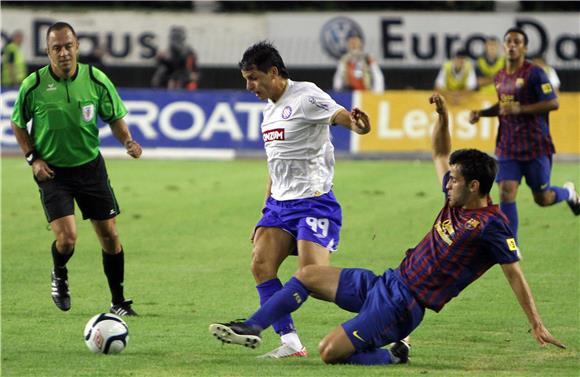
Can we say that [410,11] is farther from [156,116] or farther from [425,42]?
[156,116]

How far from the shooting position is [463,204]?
821 cm

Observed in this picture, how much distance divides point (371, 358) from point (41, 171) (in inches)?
131

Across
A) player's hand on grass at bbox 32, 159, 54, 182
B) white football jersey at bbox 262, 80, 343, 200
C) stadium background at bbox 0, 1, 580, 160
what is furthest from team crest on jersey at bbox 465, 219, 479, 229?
stadium background at bbox 0, 1, 580, 160

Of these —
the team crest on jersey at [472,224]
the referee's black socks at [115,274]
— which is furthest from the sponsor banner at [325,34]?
the team crest on jersey at [472,224]

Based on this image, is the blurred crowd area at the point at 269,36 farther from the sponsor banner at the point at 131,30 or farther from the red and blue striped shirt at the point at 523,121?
the red and blue striped shirt at the point at 523,121

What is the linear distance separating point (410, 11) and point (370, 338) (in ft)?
83.5

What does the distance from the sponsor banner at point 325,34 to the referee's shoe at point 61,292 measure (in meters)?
22.2

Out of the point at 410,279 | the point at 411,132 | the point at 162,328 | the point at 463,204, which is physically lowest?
the point at 411,132

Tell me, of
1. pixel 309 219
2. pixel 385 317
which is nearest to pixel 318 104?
pixel 309 219

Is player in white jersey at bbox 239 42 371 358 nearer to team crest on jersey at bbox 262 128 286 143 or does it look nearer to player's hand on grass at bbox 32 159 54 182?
team crest on jersey at bbox 262 128 286 143

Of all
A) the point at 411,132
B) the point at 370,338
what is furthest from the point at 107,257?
the point at 411,132

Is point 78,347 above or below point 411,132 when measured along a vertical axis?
above

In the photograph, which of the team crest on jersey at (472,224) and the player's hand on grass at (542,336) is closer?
the player's hand on grass at (542,336)

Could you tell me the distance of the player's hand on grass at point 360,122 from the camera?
8453mm
